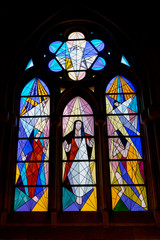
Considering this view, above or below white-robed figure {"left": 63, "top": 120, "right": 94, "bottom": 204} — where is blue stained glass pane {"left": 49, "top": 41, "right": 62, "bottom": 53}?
above

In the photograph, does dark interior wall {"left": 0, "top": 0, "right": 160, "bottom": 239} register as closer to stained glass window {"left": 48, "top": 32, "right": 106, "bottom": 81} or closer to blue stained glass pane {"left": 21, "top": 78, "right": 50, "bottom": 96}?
blue stained glass pane {"left": 21, "top": 78, "right": 50, "bottom": 96}

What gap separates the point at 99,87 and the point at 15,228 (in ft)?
12.8

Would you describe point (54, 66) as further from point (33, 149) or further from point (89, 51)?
point (33, 149)

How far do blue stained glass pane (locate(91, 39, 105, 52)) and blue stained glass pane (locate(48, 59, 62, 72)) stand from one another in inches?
46.7

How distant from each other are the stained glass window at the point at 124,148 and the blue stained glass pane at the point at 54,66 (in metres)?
1.41

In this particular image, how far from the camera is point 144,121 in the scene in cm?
880

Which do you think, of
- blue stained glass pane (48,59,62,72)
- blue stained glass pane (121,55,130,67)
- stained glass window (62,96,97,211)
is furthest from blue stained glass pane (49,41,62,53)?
blue stained glass pane (121,55,130,67)

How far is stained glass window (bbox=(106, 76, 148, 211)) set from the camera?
823 cm

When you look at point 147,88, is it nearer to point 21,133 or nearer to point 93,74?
point 93,74

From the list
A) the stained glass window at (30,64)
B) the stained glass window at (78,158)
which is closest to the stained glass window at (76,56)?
the stained glass window at (30,64)

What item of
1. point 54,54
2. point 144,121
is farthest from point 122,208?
point 54,54

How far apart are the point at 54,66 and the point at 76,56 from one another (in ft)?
2.19

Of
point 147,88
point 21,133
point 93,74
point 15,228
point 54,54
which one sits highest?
point 54,54

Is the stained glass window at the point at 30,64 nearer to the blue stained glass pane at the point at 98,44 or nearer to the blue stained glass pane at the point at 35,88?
the blue stained glass pane at the point at 35,88
